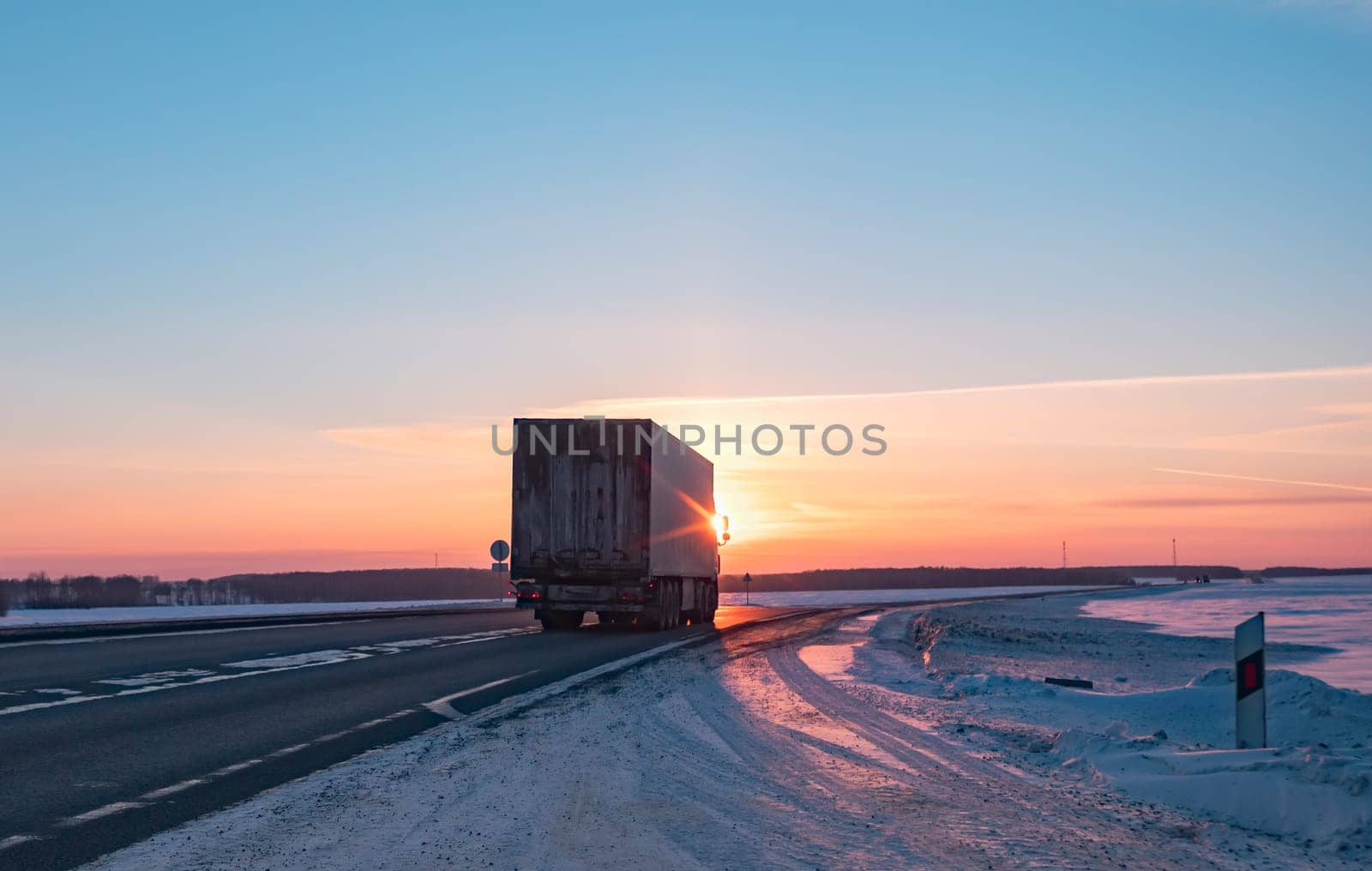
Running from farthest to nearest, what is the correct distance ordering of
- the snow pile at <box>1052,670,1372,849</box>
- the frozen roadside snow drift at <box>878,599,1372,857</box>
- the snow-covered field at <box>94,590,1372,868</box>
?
1. the frozen roadside snow drift at <box>878,599,1372,857</box>
2. the snow pile at <box>1052,670,1372,849</box>
3. the snow-covered field at <box>94,590,1372,868</box>

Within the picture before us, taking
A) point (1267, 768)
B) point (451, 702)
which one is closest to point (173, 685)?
point (451, 702)

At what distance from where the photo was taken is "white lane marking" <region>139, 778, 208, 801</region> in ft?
25.0

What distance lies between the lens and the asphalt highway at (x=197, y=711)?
7258mm

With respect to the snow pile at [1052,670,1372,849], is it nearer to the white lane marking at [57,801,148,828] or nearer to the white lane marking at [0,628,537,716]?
the white lane marking at [57,801,148,828]

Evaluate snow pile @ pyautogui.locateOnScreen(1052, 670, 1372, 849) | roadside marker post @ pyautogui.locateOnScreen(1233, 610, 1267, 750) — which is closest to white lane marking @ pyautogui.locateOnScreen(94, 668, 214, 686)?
snow pile @ pyautogui.locateOnScreen(1052, 670, 1372, 849)

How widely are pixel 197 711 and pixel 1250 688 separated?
10.2m

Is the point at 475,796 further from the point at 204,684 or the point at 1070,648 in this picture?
the point at 1070,648

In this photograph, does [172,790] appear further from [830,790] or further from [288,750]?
[830,790]

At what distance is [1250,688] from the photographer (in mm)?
9570

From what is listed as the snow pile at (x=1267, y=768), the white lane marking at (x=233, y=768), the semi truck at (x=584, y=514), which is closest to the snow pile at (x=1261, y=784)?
the snow pile at (x=1267, y=768)

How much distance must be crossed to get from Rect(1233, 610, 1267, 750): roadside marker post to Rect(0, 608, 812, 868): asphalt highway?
7313 mm

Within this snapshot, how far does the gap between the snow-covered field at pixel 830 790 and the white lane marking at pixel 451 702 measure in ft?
2.13

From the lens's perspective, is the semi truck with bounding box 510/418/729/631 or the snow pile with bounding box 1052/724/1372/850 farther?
the semi truck with bounding box 510/418/729/631

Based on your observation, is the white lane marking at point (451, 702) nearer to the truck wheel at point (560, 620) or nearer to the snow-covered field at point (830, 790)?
the snow-covered field at point (830, 790)
